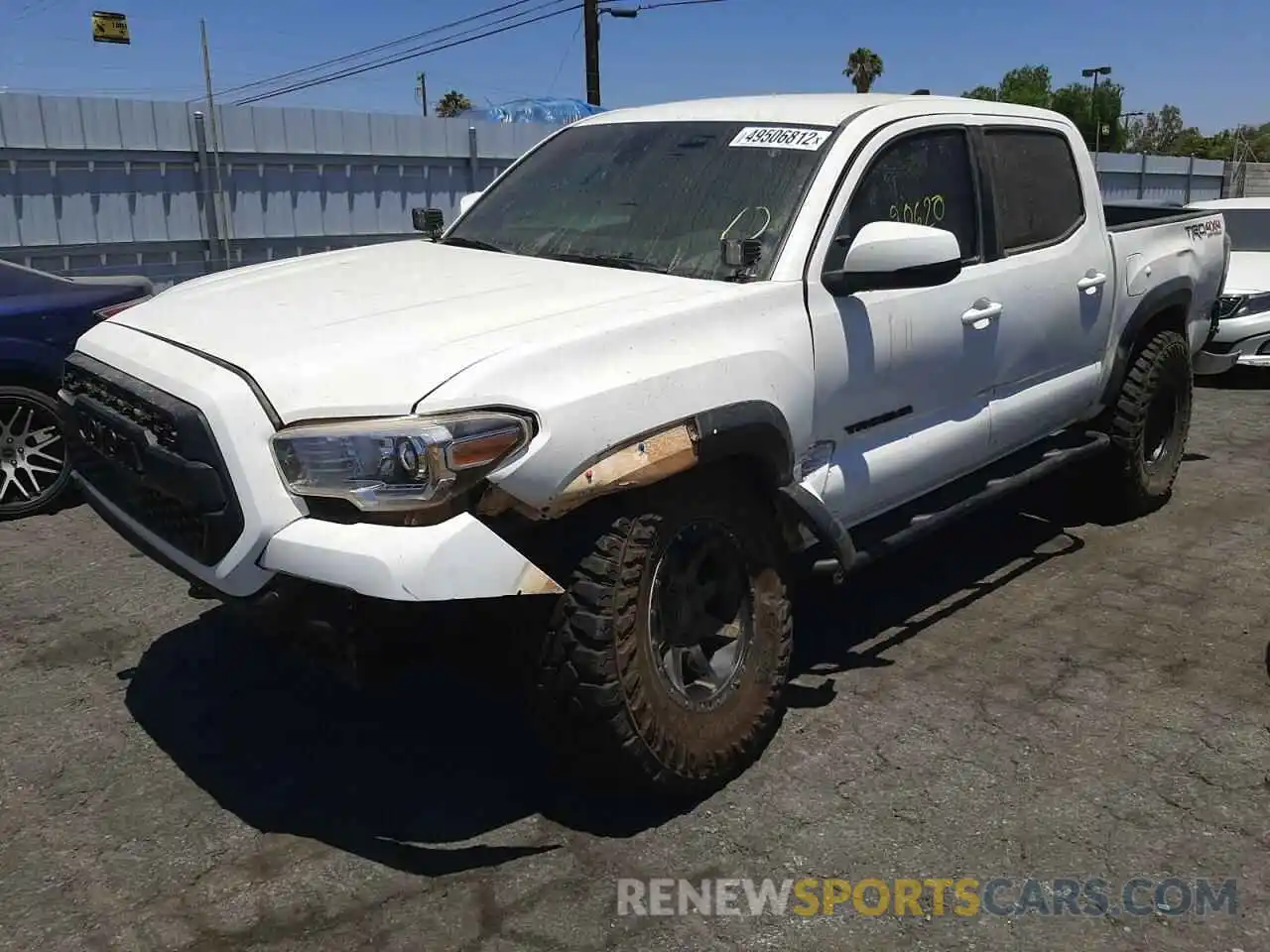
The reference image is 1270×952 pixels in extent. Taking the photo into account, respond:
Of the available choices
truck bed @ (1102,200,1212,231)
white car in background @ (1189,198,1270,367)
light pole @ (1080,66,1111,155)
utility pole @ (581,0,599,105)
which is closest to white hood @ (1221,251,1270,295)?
white car in background @ (1189,198,1270,367)

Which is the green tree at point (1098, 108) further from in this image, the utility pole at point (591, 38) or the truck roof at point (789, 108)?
the truck roof at point (789, 108)

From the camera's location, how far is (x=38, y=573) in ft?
16.9

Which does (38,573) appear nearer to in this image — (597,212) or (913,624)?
(597,212)

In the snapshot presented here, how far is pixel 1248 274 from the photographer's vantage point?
967 centimetres

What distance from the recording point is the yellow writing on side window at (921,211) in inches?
157

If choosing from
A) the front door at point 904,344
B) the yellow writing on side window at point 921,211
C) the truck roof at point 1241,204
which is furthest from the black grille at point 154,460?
the truck roof at point 1241,204

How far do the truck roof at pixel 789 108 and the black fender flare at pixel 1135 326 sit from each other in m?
1.23

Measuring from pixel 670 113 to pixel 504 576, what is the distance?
7.84ft

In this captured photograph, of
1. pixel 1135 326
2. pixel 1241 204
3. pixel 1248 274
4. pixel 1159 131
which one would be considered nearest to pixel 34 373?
pixel 1135 326

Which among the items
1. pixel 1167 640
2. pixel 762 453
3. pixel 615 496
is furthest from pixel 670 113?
pixel 1167 640

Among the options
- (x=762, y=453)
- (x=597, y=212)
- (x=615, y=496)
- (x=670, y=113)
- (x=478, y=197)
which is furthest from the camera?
(x=478, y=197)

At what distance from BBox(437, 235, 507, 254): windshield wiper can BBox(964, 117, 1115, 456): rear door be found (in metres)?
1.86

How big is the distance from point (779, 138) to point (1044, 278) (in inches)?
53.8

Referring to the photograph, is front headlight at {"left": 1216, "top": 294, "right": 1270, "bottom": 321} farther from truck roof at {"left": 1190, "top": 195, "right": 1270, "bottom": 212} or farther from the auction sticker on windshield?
the auction sticker on windshield
